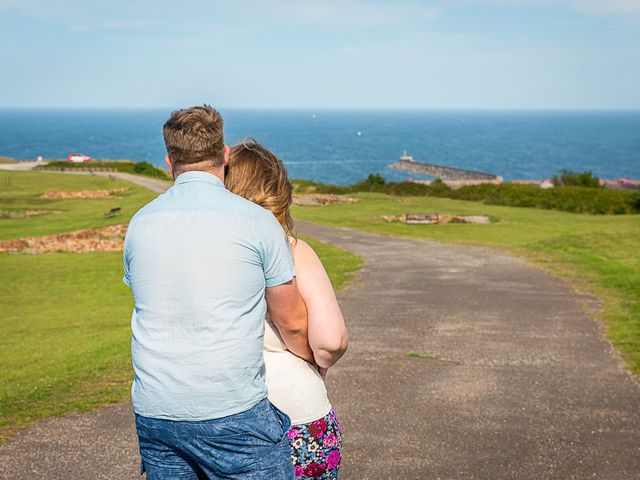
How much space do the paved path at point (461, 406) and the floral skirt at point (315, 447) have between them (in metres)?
2.44

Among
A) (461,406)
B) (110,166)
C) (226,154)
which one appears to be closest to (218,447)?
(226,154)

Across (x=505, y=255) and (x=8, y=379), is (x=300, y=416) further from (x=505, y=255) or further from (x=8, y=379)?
(x=505, y=255)

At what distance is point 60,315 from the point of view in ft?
51.3

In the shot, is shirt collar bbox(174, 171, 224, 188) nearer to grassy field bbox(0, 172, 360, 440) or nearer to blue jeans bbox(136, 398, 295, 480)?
blue jeans bbox(136, 398, 295, 480)

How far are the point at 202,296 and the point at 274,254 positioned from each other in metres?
0.34

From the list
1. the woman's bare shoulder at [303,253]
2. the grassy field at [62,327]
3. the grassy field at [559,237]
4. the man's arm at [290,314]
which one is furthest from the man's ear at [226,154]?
the grassy field at [559,237]

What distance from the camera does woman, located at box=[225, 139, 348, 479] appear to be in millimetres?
3453

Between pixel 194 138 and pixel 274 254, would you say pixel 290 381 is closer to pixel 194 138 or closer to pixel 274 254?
pixel 274 254

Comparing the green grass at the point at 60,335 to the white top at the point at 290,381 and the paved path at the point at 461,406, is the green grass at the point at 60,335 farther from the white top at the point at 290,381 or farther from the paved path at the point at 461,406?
the white top at the point at 290,381

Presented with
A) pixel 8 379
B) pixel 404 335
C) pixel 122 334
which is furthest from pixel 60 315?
pixel 404 335

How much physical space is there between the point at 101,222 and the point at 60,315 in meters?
18.2

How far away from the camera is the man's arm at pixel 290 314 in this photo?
3.32m

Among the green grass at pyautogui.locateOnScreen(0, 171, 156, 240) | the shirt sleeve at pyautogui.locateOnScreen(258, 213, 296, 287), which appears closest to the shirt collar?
the shirt sleeve at pyautogui.locateOnScreen(258, 213, 296, 287)

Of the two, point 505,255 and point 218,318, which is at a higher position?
point 218,318
